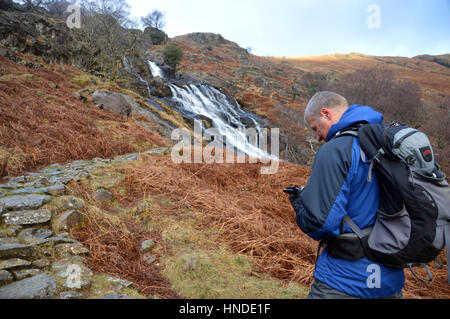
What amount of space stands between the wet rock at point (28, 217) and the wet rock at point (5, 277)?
78 cm

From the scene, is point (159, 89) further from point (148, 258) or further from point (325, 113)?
point (325, 113)

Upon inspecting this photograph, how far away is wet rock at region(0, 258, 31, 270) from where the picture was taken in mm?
1765

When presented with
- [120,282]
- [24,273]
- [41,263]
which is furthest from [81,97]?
[120,282]

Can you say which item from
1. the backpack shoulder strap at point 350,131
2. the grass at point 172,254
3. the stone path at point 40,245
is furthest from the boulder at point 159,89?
the backpack shoulder strap at point 350,131

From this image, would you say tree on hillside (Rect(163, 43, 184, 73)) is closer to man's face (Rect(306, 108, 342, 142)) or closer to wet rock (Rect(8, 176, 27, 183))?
wet rock (Rect(8, 176, 27, 183))

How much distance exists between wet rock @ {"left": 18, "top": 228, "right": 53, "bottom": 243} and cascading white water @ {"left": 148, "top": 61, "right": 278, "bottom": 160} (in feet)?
38.8

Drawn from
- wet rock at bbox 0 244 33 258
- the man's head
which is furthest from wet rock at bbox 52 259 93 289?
the man's head

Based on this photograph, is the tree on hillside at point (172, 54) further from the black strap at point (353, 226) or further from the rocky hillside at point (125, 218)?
the black strap at point (353, 226)

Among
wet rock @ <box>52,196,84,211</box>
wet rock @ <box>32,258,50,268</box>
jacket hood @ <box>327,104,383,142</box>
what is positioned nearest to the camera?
jacket hood @ <box>327,104,383,142</box>

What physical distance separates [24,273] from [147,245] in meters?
1.03

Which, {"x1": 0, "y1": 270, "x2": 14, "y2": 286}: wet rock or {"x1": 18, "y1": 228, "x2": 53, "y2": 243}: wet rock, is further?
{"x1": 18, "y1": 228, "x2": 53, "y2": 243}: wet rock

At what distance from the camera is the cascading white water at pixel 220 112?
15.7m
